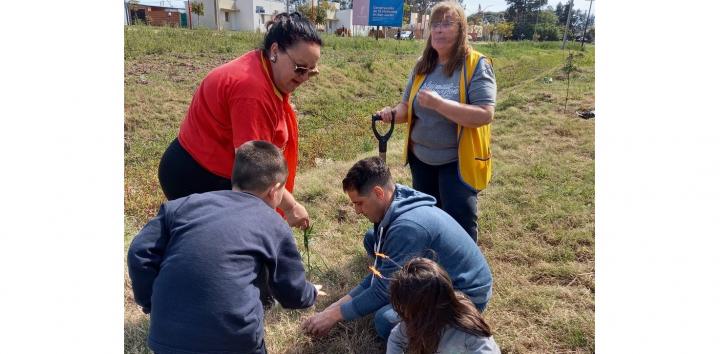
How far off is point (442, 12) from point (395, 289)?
5.71 ft

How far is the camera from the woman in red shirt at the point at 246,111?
2.26 meters

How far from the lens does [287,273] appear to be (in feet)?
6.43

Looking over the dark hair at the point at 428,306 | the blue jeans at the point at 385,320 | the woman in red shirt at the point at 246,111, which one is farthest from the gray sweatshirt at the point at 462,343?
the woman in red shirt at the point at 246,111

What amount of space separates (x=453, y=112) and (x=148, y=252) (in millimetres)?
1757

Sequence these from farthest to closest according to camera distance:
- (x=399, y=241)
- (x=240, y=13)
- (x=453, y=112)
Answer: (x=240, y=13) < (x=453, y=112) < (x=399, y=241)

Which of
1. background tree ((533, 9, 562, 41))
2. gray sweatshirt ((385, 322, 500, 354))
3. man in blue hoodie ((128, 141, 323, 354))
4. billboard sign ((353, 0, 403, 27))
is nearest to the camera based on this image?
man in blue hoodie ((128, 141, 323, 354))

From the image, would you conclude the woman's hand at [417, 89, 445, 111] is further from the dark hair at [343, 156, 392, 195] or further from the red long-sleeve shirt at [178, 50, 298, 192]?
the red long-sleeve shirt at [178, 50, 298, 192]

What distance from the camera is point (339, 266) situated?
354 centimetres

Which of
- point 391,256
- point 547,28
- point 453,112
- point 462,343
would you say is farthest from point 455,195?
point 547,28

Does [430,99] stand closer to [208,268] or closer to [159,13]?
[208,268]

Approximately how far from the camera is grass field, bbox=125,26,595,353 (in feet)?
9.12

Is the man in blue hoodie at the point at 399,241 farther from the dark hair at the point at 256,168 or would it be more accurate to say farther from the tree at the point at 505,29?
the tree at the point at 505,29

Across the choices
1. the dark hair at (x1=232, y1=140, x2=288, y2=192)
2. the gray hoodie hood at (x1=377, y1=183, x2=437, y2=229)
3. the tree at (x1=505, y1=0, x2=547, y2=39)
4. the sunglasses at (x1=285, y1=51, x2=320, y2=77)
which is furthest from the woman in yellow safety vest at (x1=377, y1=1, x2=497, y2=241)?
the tree at (x1=505, y1=0, x2=547, y2=39)

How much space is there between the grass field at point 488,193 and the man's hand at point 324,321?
0.20 meters
